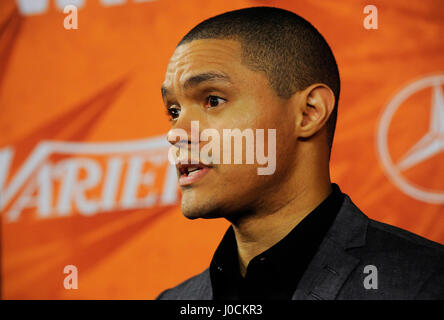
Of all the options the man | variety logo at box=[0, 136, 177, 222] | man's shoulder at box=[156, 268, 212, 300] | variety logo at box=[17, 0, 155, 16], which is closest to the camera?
the man

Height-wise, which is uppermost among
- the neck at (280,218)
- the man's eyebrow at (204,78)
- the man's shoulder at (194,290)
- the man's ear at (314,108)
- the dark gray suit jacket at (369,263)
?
the man's eyebrow at (204,78)

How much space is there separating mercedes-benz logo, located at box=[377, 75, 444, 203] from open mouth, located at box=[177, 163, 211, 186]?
1335 millimetres

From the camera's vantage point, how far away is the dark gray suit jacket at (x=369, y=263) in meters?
1.09

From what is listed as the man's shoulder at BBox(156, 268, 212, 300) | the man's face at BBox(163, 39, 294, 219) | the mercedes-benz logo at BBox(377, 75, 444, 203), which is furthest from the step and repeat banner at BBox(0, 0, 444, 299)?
the man's face at BBox(163, 39, 294, 219)

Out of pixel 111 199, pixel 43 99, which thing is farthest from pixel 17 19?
pixel 111 199

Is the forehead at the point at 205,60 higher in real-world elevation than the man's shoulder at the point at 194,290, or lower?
higher

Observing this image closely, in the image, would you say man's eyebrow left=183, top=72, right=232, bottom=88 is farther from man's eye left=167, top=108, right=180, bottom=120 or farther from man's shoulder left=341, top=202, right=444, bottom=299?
man's shoulder left=341, top=202, right=444, bottom=299

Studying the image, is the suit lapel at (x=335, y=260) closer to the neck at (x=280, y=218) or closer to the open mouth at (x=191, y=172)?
the neck at (x=280, y=218)

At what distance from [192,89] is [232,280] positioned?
1.70 ft

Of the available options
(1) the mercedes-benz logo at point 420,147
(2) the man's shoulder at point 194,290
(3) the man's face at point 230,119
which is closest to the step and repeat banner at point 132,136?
(1) the mercedes-benz logo at point 420,147

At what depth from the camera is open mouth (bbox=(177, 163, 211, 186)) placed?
1.23 meters

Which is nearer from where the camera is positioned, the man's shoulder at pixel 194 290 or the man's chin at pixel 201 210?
the man's chin at pixel 201 210

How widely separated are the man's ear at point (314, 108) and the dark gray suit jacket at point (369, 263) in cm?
21

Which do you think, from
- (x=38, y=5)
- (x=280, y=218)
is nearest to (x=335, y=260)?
(x=280, y=218)
